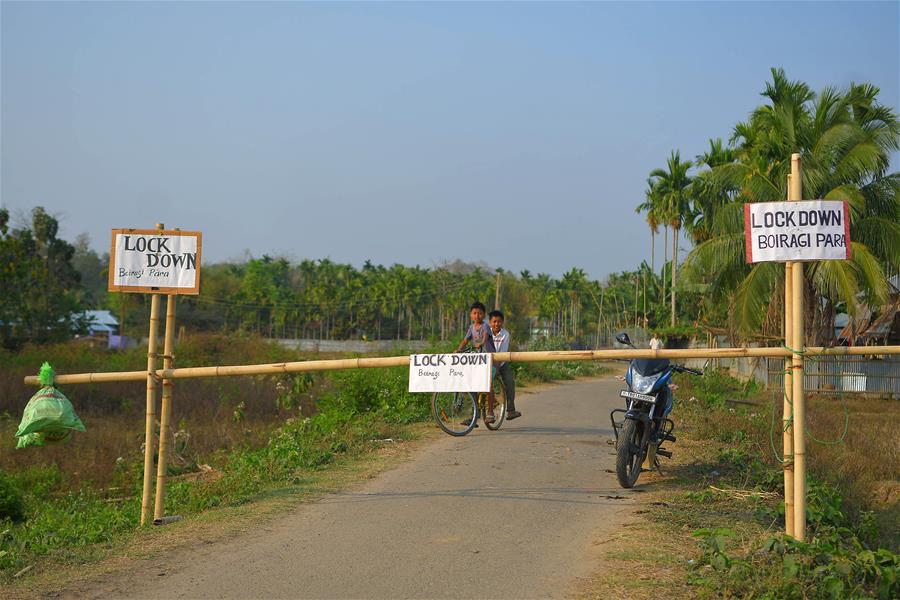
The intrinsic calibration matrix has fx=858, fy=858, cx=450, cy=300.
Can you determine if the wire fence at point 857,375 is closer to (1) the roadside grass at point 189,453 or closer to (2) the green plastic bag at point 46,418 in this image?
(1) the roadside grass at point 189,453

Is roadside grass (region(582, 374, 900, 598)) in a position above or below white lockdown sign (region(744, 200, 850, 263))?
below

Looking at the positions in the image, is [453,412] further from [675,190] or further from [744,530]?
[675,190]

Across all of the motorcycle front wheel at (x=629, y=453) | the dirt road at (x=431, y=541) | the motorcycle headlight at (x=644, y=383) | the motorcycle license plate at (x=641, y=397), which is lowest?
the dirt road at (x=431, y=541)

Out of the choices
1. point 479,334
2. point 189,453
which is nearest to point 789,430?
point 479,334

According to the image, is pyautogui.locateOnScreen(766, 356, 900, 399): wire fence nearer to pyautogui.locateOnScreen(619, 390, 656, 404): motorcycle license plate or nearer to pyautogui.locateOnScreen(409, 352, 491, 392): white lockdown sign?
pyautogui.locateOnScreen(619, 390, 656, 404): motorcycle license plate

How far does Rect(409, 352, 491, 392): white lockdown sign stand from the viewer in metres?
7.42

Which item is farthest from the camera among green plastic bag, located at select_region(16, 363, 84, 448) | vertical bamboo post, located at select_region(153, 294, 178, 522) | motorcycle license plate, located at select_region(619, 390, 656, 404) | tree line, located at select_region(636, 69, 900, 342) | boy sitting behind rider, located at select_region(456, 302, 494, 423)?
tree line, located at select_region(636, 69, 900, 342)

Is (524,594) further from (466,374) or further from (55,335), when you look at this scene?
(55,335)

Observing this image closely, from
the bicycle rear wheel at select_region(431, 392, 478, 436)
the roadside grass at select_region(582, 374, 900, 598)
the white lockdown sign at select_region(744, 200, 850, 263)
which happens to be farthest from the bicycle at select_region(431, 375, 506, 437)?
the white lockdown sign at select_region(744, 200, 850, 263)

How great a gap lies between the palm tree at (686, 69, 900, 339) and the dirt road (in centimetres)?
1583

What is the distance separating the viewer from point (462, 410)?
13484 millimetres

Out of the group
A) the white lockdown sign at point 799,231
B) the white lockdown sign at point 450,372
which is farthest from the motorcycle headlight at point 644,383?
the white lockdown sign at point 799,231

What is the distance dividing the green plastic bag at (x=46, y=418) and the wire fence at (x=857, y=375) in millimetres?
23321

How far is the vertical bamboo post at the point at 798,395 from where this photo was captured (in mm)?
6133
